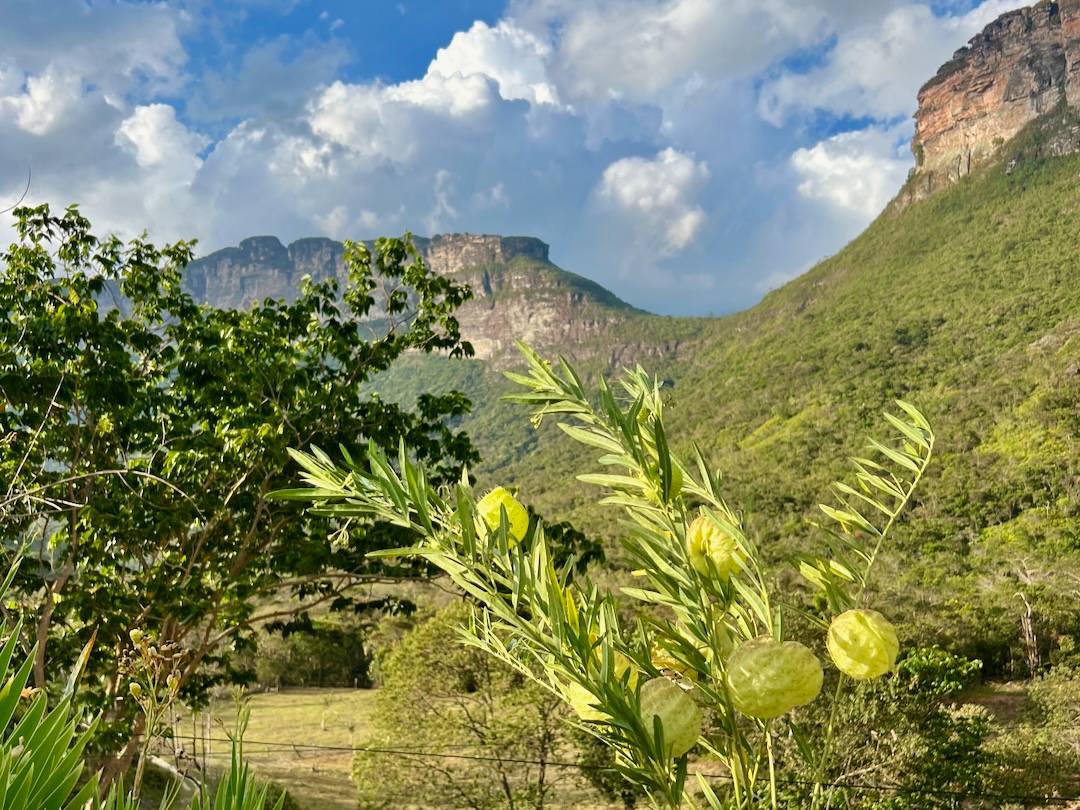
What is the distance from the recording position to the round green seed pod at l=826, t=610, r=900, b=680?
635 mm

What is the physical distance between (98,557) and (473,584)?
4820 millimetres

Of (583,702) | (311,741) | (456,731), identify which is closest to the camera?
(583,702)

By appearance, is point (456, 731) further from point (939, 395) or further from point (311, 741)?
point (939, 395)

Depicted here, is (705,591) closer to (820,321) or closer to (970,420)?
(970,420)

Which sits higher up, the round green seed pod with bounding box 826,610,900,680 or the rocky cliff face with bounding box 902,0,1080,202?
the rocky cliff face with bounding box 902,0,1080,202

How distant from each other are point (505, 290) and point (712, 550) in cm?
10536

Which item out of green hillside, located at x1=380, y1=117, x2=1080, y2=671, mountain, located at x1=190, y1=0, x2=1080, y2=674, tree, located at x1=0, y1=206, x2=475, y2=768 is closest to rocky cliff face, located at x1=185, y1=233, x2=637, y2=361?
mountain, located at x1=190, y1=0, x2=1080, y2=674

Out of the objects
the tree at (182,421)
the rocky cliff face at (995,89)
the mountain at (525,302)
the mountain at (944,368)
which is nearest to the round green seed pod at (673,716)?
the mountain at (944,368)

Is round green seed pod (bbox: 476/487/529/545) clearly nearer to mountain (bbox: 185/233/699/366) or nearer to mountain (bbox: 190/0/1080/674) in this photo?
mountain (bbox: 190/0/1080/674)

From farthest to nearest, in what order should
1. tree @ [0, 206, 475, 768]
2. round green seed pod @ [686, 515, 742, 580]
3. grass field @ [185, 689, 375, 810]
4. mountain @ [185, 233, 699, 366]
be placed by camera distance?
Answer: mountain @ [185, 233, 699, 366], grass field @ [185, 689, 375, 810], tree @ [0, 206, 475, 768], round green seed pod @ [686, 515, 742, 580]

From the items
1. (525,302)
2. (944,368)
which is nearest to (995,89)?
(944,368)

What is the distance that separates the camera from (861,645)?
636 millimetres

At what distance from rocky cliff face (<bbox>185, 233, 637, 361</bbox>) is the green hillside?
2175 cm

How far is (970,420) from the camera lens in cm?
3366
